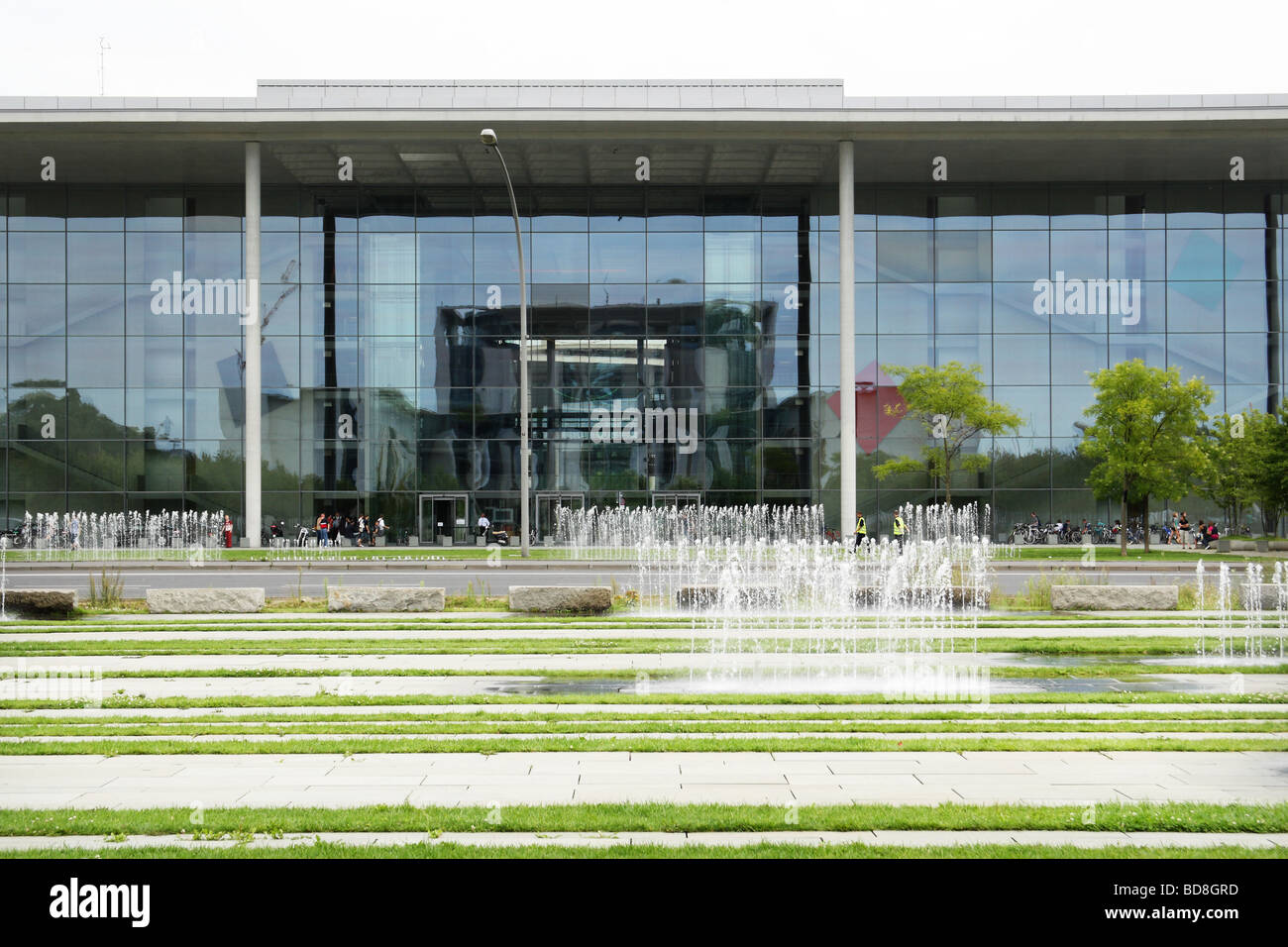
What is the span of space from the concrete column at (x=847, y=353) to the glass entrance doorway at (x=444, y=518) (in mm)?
15572

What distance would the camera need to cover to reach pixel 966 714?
8.79 m

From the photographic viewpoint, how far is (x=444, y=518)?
42188 mm

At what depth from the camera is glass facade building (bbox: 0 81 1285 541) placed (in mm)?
41938

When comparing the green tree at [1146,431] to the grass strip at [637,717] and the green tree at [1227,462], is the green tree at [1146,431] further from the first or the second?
the grass strip at [637,717]

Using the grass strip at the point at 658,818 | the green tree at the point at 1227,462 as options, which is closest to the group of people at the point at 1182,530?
the green tree at the point at 1227,462

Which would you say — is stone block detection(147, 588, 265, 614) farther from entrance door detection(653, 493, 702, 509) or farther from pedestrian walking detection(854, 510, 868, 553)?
entrance door detection(653, 493, 702, 509)

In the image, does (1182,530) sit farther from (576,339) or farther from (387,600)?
(387,600)

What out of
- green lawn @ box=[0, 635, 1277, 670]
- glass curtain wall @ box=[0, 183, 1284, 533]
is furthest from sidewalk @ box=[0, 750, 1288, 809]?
glass curtain wall @ box=[0, 183, 1284, 533]

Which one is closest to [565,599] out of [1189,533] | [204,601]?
[204,601]

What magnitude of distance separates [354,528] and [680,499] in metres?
13.4

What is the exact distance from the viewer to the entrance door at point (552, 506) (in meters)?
42.4

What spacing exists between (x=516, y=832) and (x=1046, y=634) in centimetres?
1055

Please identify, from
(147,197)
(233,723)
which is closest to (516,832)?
(233,723)

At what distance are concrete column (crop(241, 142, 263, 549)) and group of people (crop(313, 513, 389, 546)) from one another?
2620mm
